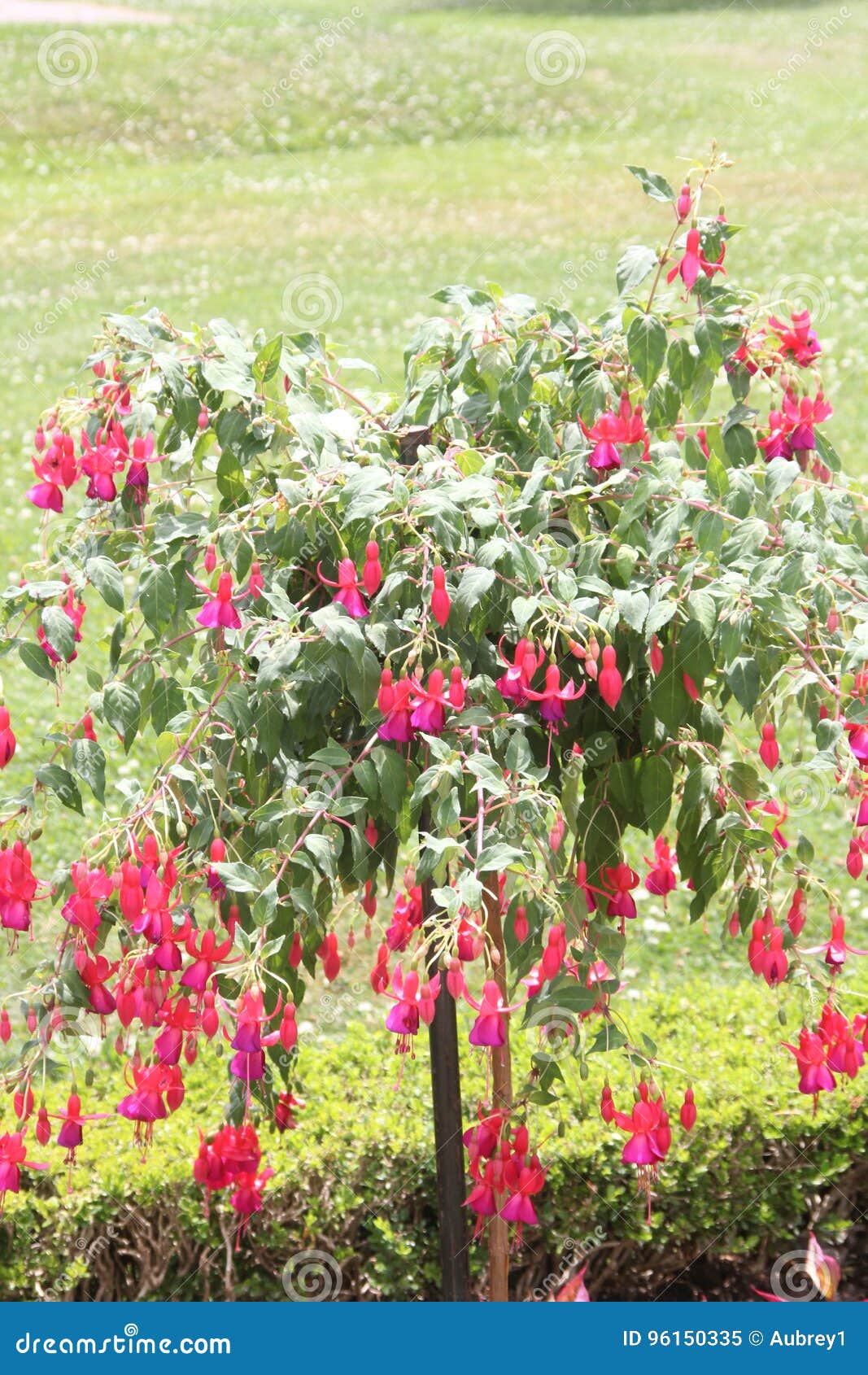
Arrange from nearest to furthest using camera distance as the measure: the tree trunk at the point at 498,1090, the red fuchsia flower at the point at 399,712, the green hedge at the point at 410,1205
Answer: the red fuchsia flower at the point at 399,712 < the tree trunk at the point at 498,1090 < the green hedge at the point at 410,1205

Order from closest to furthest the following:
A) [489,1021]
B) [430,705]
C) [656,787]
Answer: [489,1021] → [430,705] → [656,787]

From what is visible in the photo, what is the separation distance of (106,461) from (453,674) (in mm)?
636

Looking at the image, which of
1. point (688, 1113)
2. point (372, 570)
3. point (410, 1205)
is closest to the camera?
point (372, 570)

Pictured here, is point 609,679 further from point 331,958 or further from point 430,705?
point 331,958

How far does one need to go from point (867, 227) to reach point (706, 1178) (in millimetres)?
10851

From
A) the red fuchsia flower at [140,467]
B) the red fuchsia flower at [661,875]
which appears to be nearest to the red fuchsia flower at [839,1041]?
the red fuchsia flower at [661,875]

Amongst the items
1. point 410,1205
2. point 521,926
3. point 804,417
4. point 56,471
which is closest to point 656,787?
point 521,926

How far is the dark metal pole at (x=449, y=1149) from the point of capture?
230cm

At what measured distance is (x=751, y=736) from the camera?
5430mm

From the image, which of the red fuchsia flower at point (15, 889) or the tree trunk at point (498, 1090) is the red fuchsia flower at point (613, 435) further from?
the red fuchsia flower at point (15, 889)

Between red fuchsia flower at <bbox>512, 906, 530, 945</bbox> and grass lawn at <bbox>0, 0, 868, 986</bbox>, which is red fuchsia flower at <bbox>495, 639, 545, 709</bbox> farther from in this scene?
grass lawn at <bbox>0, 0, 868, 986</bbox>

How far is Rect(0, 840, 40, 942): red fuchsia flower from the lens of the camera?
5.71ft

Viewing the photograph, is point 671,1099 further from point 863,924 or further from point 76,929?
point 863,924

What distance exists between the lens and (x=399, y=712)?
1.66 metres
